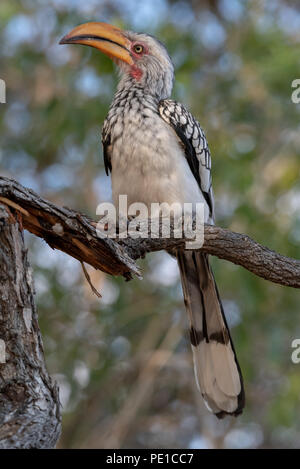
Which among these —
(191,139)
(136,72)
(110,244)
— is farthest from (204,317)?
(136,72)

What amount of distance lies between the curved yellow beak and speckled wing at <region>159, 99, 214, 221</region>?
43cm

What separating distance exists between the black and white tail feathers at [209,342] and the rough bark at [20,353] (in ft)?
4.33

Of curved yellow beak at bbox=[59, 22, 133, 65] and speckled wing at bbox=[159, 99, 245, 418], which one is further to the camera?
curved yellow beak at bbox=[59, 22, 133, 65]

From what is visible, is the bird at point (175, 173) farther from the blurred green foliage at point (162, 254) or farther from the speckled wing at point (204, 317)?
the blurred green foliage at point (162, 254)

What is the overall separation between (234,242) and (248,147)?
105 inches

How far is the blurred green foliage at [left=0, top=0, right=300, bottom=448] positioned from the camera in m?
4.85

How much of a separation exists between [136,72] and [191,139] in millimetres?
556

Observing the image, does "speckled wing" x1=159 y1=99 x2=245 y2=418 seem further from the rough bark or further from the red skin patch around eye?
the rough bark

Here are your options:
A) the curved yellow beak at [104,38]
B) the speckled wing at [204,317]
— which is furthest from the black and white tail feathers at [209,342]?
the curved yellow beak at [104,38]

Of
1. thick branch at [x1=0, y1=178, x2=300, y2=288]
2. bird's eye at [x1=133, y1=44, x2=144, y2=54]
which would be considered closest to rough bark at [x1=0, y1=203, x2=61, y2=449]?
thick branch at [x1=0, y1=178, x2=300, y2=288]

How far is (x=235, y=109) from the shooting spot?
5375mm

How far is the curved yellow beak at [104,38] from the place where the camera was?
3536 mm
